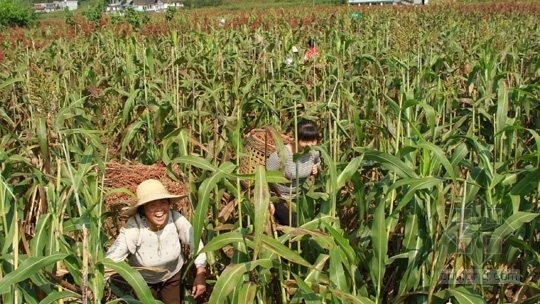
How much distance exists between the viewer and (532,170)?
2.27 m

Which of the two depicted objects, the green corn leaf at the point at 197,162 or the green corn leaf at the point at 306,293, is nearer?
the green corn leaf at the point at 306,293

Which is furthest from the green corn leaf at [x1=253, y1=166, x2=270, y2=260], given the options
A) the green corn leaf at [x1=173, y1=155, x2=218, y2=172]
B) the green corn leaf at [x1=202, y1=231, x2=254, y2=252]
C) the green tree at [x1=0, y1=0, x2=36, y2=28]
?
the green tree at [x1=0, y1=0, x2=36, y2=28]

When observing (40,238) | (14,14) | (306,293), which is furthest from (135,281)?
(14,14)

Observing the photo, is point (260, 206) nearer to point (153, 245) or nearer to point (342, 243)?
point (342, 243)

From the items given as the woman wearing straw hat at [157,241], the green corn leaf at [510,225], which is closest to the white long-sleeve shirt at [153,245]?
the woman wearing straw hat at [157,241]

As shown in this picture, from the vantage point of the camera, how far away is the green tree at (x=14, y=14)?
21.1 metres

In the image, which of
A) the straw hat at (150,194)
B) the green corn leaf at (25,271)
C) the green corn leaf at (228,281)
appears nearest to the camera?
the green corn leaf at (25,271)

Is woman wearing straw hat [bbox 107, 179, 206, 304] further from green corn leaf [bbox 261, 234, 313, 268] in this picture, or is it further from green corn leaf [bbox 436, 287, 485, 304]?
green corn leaf [bbox 436, 287, 485, 304]

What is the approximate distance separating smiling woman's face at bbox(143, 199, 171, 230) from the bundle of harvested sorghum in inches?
15.6

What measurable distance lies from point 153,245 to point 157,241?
0.03 metres

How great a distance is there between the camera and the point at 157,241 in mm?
2627

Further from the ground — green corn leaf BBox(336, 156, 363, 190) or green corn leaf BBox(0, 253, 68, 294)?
green corn leaf BBox(336, 156, 363, 190)

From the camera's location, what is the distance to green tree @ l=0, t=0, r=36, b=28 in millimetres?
21078

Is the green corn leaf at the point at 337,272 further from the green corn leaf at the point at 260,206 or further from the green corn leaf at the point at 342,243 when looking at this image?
the green corn leaf at the point at 260,206
